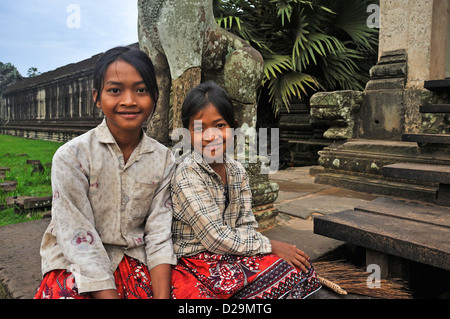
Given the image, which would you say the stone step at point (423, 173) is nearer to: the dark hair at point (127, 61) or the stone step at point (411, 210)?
the stone step at point (411, 210)

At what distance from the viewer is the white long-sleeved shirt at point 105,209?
3.21 ft

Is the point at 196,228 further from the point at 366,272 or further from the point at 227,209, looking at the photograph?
the point at 366,272

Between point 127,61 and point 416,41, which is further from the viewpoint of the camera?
point 416,41

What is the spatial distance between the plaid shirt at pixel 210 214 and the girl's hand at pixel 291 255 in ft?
0.15

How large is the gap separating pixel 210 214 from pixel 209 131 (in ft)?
1.00

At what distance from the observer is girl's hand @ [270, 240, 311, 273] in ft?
3.92

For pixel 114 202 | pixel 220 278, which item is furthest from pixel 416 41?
pixel 114 202

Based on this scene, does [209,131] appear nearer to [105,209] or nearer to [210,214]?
[210,214]

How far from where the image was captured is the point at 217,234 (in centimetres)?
113

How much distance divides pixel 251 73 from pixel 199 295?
1.31m

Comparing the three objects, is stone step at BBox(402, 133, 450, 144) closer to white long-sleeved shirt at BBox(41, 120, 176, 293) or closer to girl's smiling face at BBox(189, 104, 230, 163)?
girl's smiling face at BBox(189, 104, 230, 163)

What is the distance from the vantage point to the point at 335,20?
643 centimetres

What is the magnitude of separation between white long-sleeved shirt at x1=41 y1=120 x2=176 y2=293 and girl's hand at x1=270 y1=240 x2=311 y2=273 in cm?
38

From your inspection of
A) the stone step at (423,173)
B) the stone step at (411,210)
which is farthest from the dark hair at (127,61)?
the stone step at (423,173)
